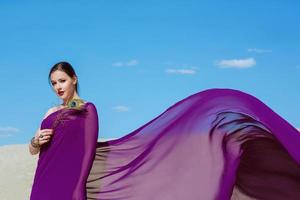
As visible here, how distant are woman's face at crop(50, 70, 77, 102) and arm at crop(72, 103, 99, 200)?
0.34m

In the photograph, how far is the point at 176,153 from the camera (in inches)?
229

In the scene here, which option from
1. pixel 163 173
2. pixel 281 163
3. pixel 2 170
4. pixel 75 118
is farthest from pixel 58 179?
pixel 2 170

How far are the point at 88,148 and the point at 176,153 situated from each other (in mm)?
805

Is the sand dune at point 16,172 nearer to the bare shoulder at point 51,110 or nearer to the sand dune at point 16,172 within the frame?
the sand dune at point 16,172

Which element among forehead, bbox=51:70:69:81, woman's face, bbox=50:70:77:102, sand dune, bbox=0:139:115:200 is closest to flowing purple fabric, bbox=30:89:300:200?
woman's face, bbox=50:70:77:102

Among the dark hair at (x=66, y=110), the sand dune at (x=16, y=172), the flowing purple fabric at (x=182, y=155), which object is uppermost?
the dark hair at (x=66, y=110)

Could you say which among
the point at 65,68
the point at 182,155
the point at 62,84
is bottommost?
the point at 182,155

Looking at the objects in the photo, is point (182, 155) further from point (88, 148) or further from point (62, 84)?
point (62, 84)

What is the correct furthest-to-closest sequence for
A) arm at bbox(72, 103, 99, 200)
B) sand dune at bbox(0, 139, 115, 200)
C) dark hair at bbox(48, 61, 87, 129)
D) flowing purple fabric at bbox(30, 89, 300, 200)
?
1. sand dune at bbox(0, 139, 115, 200)
2. dark hair at bbox(48, 61, 87, 129)
3. arm at bbox(72, 103, 99, 200)
4. flowing purple fabric at bbox(30, 89, 300, 200)

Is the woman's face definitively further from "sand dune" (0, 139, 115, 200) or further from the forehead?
"sand dune" (0, 139, 115, 200)

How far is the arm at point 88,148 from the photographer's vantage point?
5.82 m

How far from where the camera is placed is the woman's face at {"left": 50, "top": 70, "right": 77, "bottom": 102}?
6.09m

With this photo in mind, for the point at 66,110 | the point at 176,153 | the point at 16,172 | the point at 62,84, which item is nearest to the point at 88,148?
the point at 66,110

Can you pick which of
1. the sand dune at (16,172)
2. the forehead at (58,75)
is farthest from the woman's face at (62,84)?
the sand dune at (16,172)
